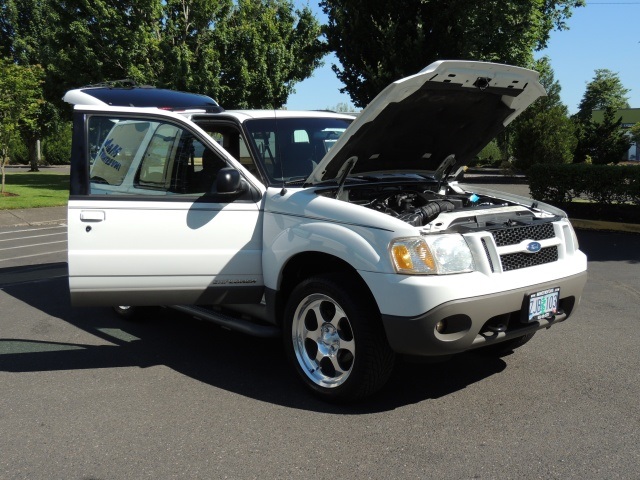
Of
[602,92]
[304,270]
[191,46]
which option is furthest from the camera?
[602,92]

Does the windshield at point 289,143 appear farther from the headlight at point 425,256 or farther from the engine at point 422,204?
the headlight at point 425,256

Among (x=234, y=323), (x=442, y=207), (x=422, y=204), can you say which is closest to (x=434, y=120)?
(x=422, y=204)

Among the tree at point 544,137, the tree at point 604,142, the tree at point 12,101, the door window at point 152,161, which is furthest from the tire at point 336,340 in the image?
the tree at point 604,142

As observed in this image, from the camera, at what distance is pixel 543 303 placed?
420 centimetres

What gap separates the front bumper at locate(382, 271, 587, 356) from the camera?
3.77 m

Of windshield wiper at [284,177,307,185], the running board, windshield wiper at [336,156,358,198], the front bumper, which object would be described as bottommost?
the running board

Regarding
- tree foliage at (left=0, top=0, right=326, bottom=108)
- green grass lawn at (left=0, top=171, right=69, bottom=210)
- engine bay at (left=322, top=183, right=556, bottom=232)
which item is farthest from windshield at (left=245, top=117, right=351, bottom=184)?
tree foliage at (left=0, top=0, right=326, bottom=108)

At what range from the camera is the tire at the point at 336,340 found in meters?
4.02

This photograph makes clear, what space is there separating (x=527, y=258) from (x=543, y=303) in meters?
0.31

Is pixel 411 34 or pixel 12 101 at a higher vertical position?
pixel 411 34

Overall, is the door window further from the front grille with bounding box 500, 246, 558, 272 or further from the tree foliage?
the tree foliage

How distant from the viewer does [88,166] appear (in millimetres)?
4633

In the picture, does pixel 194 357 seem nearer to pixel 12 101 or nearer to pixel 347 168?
pixel 347 168

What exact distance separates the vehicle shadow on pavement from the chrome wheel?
199 millimetres
